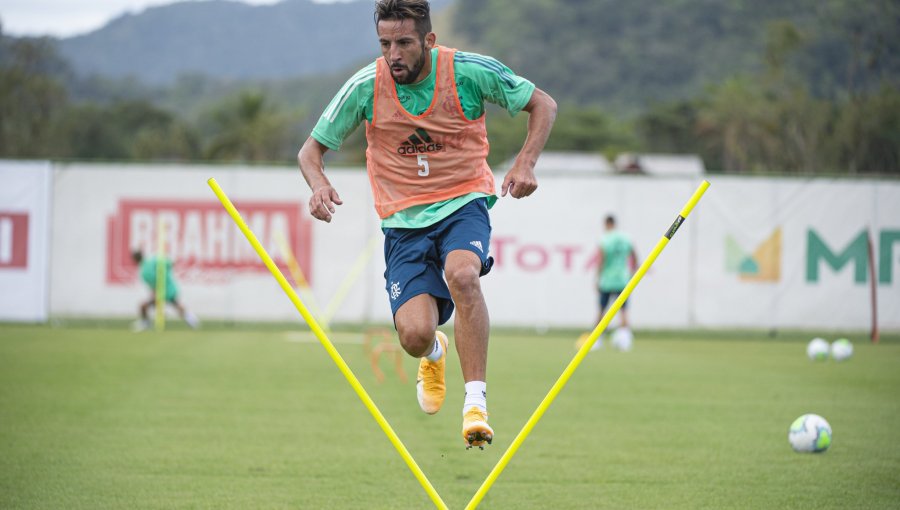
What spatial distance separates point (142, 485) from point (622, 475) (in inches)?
123

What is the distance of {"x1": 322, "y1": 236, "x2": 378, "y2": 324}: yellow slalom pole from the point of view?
2164 cm

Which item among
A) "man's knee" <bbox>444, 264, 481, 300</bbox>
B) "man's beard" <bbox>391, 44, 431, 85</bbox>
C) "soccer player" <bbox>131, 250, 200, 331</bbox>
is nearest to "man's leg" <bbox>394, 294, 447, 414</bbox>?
"man's knee" <bbox>444, 264, 481, 300</bbox>

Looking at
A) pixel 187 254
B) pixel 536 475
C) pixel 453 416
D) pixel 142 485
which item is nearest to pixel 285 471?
pixel 142 485

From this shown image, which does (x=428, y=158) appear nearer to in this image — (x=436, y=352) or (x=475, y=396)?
(x=436, y=352)

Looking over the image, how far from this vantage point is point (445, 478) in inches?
292

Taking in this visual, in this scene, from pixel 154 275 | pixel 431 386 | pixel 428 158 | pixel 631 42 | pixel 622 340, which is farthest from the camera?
pixel 631 42

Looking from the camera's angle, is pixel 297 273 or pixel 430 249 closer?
pixel 430 249

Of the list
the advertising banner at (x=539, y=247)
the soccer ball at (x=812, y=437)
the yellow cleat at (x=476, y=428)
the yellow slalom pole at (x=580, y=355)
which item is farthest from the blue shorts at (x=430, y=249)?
the advertising banner at (x=539, y=247)

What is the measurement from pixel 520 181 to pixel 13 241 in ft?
58.1

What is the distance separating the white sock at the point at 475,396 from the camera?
5.71 m

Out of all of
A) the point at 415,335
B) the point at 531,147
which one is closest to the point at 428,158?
the point at 531,147

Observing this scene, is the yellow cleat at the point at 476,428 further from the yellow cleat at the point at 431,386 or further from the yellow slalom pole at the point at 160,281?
the yellow slalom pole at the point at 160,281

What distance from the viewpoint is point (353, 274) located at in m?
21.8

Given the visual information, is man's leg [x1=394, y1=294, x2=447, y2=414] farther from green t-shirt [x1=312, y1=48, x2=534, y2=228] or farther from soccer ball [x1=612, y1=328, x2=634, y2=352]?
soccer ball [x1=612, y1=328, x2=634, y2=352]
